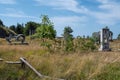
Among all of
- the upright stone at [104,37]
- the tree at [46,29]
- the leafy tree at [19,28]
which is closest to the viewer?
the tree at [46,29]

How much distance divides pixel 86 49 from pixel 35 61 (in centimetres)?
743

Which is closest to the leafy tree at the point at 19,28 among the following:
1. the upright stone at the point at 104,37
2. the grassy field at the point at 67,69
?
the upright stone at the point at 104,37

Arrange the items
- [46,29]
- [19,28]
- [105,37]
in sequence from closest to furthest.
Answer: [46,29]
[105,37]
[19,28]

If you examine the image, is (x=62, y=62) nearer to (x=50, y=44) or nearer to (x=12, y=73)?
(x=12, y=73)

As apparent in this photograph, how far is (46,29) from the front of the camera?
84.1 ft

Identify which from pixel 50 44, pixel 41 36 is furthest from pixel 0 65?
pixel 41 36

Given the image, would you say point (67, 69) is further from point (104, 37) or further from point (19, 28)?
point (19, 28)

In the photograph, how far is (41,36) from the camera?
26031 millimetres

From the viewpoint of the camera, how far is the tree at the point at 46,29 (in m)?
25.5

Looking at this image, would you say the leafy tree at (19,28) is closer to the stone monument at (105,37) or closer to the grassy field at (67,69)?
the stone monument at (105,37)

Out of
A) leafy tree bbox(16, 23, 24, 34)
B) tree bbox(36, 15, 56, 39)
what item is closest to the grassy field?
tree bbox(36, 15, 56, 39)

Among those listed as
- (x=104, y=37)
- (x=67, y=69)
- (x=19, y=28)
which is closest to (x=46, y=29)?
(x=104, y=37)

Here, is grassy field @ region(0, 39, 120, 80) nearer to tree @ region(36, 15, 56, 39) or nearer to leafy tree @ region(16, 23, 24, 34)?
tree @ region(36, 15, 56, 39)

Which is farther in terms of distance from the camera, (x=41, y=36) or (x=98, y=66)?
(x=41, y=36)
